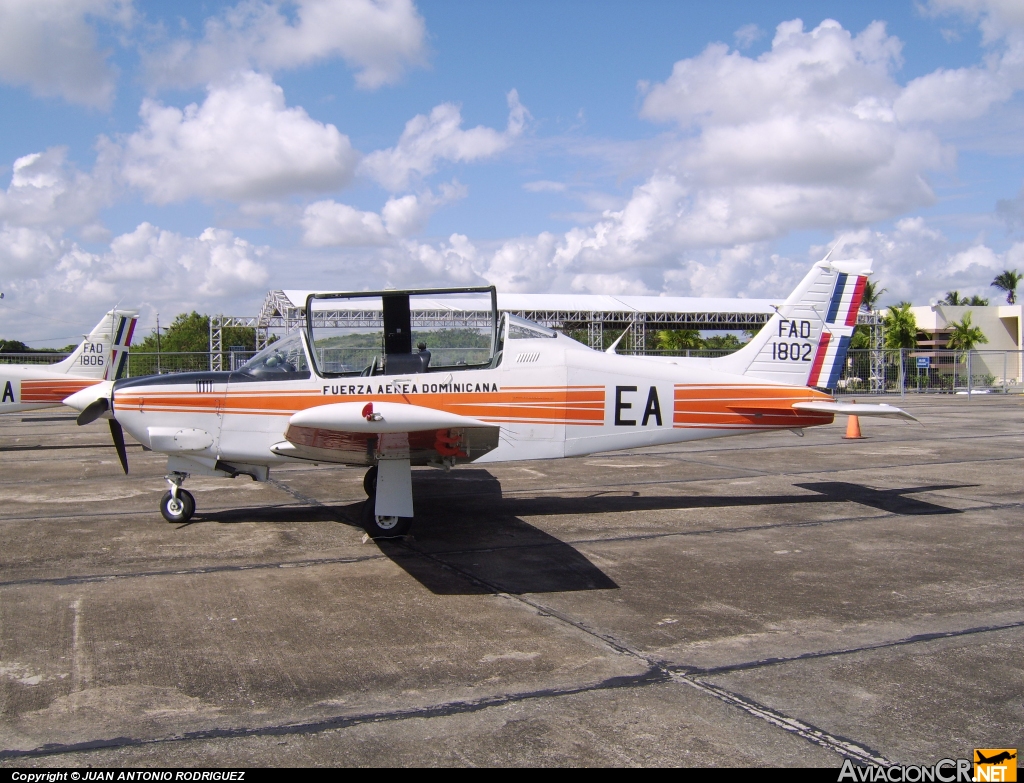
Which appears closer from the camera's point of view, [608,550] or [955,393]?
[608,550]

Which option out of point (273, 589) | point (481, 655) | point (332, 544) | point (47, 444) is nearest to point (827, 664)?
point (481, 655)

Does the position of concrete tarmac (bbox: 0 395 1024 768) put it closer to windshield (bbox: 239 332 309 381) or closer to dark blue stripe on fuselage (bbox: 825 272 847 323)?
windshield (bbox: 239 332 309 381)

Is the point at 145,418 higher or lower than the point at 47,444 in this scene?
higher

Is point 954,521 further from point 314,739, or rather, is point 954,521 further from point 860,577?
point 314,739

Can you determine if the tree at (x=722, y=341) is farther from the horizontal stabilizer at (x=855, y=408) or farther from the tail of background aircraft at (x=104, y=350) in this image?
the horizontal stabilizer at (x=855, y=408)

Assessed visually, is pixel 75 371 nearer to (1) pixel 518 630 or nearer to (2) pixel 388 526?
(2) pixel 388 526

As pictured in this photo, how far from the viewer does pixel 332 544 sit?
7445 millimetres

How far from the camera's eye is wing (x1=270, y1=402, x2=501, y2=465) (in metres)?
5.99

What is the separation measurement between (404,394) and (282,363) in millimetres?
1336

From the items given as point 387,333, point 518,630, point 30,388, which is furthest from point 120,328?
point 518,630

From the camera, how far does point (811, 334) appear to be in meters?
9.41

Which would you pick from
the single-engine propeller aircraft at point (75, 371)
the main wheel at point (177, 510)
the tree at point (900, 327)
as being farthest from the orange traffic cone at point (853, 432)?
the tree at point (900, 327)

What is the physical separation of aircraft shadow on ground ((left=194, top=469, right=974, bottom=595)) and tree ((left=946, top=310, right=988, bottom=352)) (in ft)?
198

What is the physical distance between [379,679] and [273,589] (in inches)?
82.1
